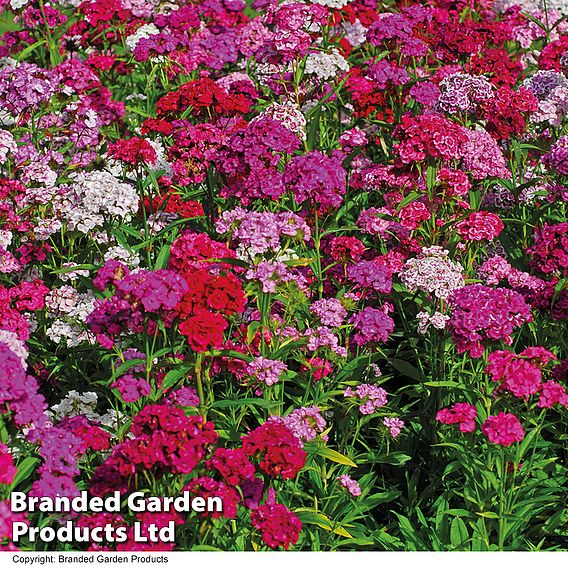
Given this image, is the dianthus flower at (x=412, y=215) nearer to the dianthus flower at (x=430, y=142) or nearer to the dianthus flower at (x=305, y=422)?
the dianthus flower at (x=430, y=142)

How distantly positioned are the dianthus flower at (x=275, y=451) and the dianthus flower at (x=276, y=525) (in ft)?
0.55


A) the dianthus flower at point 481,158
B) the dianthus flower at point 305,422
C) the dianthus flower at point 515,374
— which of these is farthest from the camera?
the dianthus flower at point 481,158

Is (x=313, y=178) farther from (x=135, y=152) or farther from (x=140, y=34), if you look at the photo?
(x=140, y=34)

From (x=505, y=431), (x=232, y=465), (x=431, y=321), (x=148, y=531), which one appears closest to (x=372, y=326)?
(x=431, y=321)

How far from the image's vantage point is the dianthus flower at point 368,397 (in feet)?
19.1

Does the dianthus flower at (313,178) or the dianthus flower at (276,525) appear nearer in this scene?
the dianthus flower at (276,525)

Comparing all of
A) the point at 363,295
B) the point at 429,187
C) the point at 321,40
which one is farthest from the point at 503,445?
the point at 321,40

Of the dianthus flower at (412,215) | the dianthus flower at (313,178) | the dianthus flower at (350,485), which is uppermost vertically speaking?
the dianthus flower at (313,178)

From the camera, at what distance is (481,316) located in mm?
5363

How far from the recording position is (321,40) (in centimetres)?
973

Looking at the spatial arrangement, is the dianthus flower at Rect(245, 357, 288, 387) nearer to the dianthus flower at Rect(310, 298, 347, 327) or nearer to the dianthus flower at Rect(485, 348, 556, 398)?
the dianthus flower at Rect(310, 298, 347, 327)

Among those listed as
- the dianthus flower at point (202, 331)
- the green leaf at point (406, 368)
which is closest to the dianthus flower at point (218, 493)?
the dianthus flower at point (202, 331)

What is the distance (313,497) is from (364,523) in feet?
1.54

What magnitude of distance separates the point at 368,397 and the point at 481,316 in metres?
0.85
